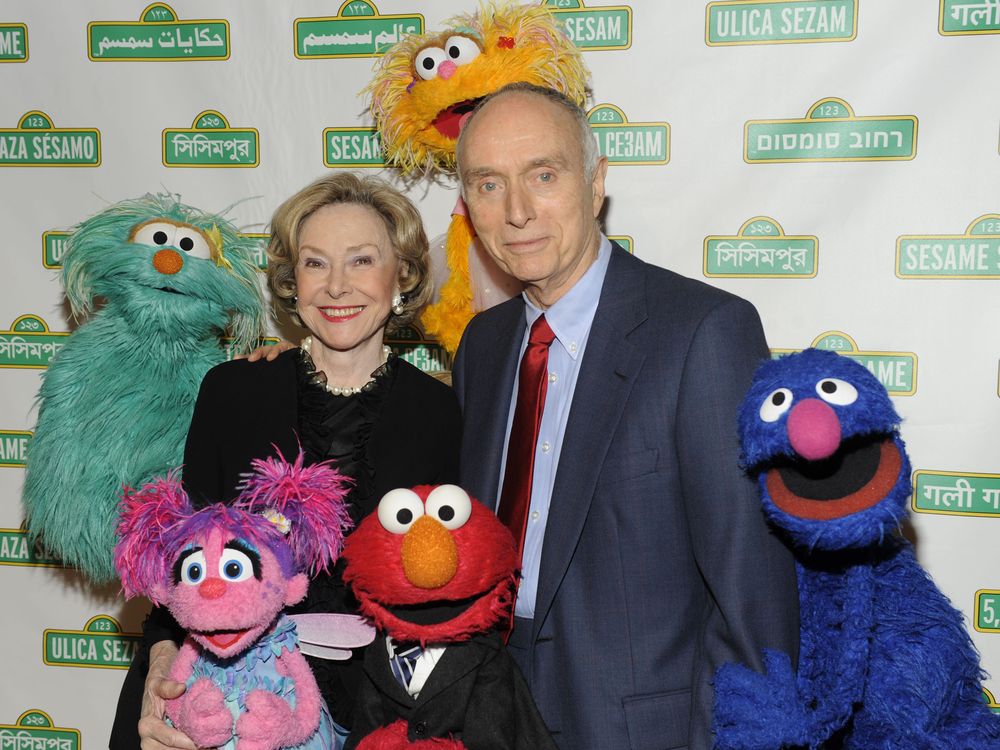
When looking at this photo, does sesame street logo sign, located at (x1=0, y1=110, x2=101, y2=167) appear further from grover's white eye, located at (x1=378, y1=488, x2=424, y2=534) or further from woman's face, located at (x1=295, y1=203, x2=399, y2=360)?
grover's white eye, located at (x1=378, y1=488, x2=424, y2=534)

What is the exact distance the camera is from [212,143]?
2500 millimetres

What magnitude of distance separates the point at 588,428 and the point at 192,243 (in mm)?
1057

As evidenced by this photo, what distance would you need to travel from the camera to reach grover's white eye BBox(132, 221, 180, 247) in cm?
195

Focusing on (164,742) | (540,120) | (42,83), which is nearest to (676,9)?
(540,120)

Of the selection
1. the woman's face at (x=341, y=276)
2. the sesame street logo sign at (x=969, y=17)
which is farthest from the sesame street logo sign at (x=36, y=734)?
the sesame street logo sign at (x=969, y=17)

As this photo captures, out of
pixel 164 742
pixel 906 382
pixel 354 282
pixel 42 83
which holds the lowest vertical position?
pixel 164 742

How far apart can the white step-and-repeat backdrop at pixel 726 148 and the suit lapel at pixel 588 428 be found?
0.95 m

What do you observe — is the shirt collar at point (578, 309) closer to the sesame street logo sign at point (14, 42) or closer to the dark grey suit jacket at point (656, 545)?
the dark grey suit jacket at point (656, 545)

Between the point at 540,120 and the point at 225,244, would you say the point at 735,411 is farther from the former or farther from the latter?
the point at 225,244

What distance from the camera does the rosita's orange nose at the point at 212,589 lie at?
1280 mm

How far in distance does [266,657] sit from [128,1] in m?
1.99

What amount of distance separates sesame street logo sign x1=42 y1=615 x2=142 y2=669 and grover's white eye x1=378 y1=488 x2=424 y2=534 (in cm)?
174

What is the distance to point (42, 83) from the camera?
8.43ft

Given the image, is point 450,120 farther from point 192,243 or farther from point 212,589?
point 212,589
